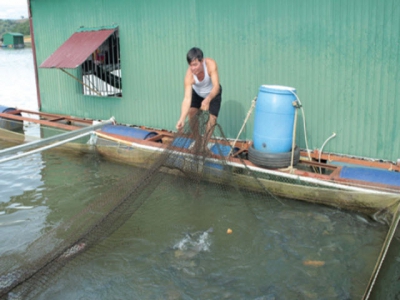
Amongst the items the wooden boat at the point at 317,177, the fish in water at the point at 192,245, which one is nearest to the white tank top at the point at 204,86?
the wooden boat at the point at 317,177

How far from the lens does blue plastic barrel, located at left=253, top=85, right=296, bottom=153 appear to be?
17.6 ft

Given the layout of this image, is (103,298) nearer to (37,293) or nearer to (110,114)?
(37,293)

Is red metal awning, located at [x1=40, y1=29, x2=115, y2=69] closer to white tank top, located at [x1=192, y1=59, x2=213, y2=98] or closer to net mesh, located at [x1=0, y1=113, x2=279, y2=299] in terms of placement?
net mesh, located at [x1=0, y1=113, x2=279, y2=299]

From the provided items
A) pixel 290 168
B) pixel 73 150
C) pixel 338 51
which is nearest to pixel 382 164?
pixel 290 168

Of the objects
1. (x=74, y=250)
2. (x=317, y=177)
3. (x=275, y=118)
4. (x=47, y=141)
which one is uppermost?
(x=275, y=118)

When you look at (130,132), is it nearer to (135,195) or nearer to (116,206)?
(135,195)

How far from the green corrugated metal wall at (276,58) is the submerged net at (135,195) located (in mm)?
1470

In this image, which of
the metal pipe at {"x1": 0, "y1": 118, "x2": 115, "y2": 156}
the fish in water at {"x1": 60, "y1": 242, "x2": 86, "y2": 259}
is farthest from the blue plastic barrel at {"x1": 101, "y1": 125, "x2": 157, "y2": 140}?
the fish in water at {"x1": 60, "y1": 242, "x2": 86, "y2": 259}

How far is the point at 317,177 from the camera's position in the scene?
201 inches

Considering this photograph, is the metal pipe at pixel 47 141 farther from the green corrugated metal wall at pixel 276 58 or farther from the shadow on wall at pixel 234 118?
the shadow on wall at pixel 234 118

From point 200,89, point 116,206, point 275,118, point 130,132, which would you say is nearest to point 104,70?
point 130,132

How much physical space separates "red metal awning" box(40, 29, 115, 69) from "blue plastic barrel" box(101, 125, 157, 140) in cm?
153

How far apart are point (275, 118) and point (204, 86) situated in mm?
1221

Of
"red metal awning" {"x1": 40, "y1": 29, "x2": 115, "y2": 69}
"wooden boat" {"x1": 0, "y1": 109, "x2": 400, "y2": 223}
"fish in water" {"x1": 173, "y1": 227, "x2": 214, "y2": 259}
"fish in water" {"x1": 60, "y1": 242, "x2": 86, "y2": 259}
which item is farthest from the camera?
"red metal awning" {"x1": 40, "y1": 29, "x2": 115, "y2": 69}
